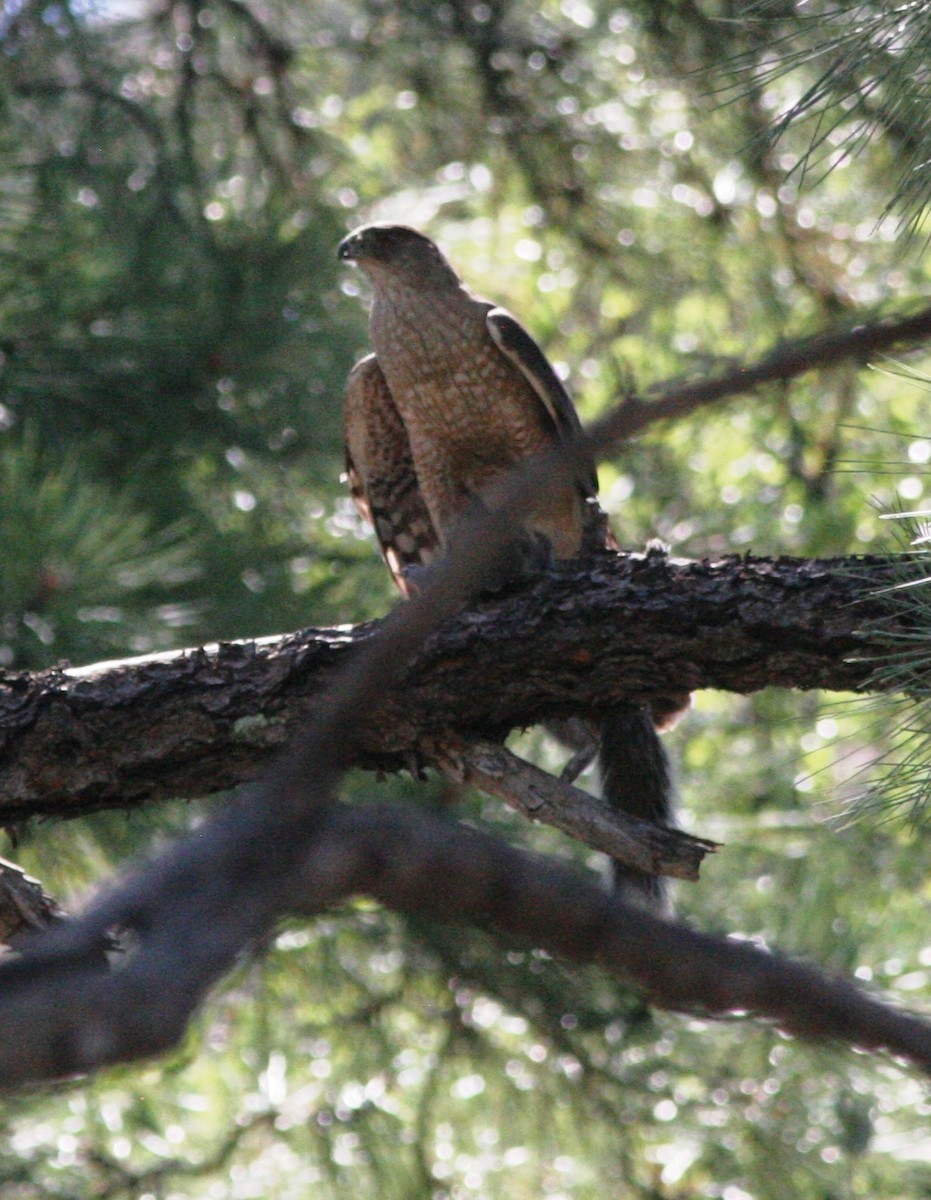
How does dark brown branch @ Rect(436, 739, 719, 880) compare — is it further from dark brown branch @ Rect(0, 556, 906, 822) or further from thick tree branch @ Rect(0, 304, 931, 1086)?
thick tree branch @ Rect(0, 304, 931, 1086)

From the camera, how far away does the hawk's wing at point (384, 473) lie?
3670mm

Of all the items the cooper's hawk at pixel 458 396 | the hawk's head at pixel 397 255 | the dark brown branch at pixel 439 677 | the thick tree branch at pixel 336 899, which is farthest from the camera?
the hawk's head at pixel 397 255

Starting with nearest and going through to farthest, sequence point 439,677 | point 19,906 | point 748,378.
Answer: point 748,378 < point 19,906 < point 439,677

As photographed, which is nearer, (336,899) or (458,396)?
(336,899)

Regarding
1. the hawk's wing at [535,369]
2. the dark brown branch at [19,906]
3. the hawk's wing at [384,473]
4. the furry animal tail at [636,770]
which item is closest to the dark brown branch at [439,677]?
the dark brown branch at [19,906]

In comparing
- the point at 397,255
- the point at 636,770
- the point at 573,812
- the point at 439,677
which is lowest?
the point at 636,770

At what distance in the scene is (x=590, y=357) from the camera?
586cm

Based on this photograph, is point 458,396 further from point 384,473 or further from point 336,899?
point 336,899

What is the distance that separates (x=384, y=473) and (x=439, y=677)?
4.85 feet

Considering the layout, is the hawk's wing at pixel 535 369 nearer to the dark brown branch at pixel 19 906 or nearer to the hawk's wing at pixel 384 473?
the hawk's wing at pixel 384 473

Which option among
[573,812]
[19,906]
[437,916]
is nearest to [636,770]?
[573,812]

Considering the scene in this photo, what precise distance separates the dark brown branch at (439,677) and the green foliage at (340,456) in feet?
3.24

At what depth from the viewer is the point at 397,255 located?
3.67 metres

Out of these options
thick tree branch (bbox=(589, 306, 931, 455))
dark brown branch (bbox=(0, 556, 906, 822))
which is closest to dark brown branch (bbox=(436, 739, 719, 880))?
dark brown branch (bbox=(0, 556, 906, 822))
